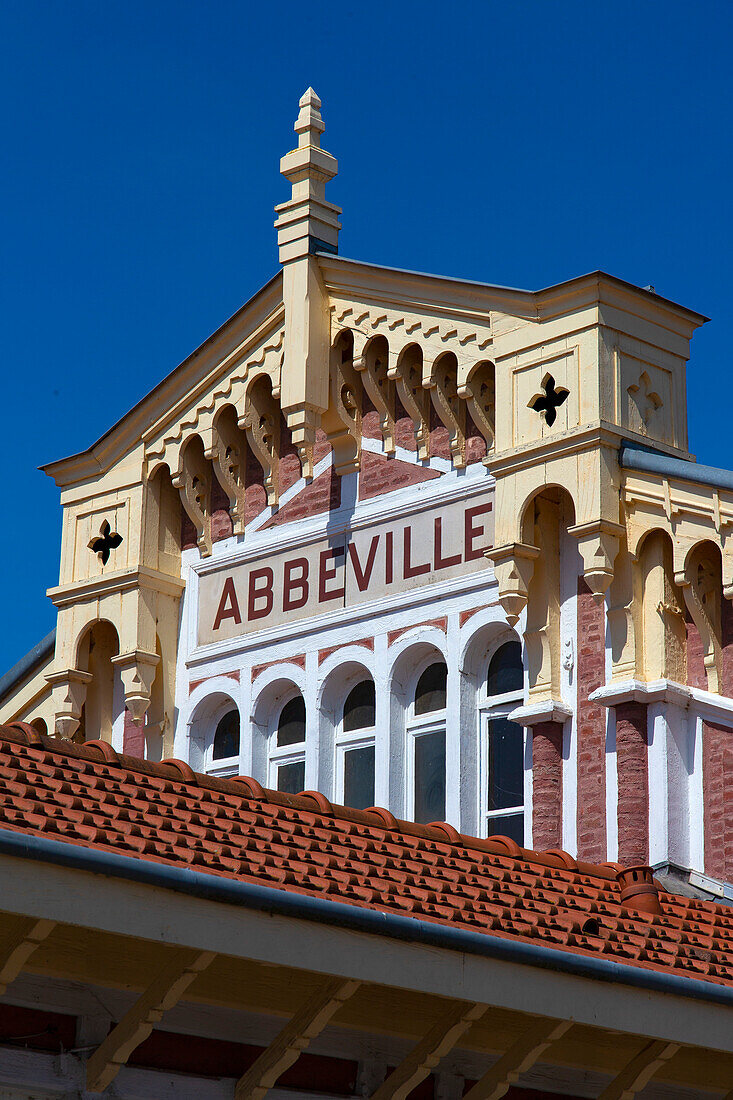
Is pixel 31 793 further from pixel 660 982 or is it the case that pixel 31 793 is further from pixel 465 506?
pixel 465 506

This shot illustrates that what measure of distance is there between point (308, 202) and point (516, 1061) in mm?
12226

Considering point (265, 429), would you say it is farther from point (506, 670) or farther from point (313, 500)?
point (506, 670)

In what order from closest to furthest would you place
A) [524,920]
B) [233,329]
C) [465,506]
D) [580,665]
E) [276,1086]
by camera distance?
[276,1086] < [524,920] < [580,665] < [465,506] < [233,329]

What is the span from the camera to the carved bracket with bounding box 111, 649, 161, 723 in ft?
64.7

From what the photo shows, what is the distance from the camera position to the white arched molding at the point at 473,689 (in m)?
17.2

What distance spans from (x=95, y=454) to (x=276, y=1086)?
496 inches

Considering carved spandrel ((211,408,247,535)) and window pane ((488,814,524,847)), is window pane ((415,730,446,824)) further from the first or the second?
carved spandrel ((211,408,247,535))

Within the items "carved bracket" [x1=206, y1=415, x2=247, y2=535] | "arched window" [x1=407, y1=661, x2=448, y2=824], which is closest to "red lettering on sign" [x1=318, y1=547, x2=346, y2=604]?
"carved bracket" [x1=206, y1=415, x2=247, y2=535]

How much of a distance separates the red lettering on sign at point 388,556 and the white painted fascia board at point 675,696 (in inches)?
118

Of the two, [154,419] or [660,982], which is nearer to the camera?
[660,982]

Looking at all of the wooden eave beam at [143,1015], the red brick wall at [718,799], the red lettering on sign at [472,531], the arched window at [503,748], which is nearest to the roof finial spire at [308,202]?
the red lettering on sign at [472,531]

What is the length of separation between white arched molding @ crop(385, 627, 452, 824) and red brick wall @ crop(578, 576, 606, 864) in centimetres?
150

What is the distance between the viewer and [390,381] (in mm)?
18891


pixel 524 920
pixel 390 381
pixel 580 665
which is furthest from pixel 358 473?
pixel 524 920
